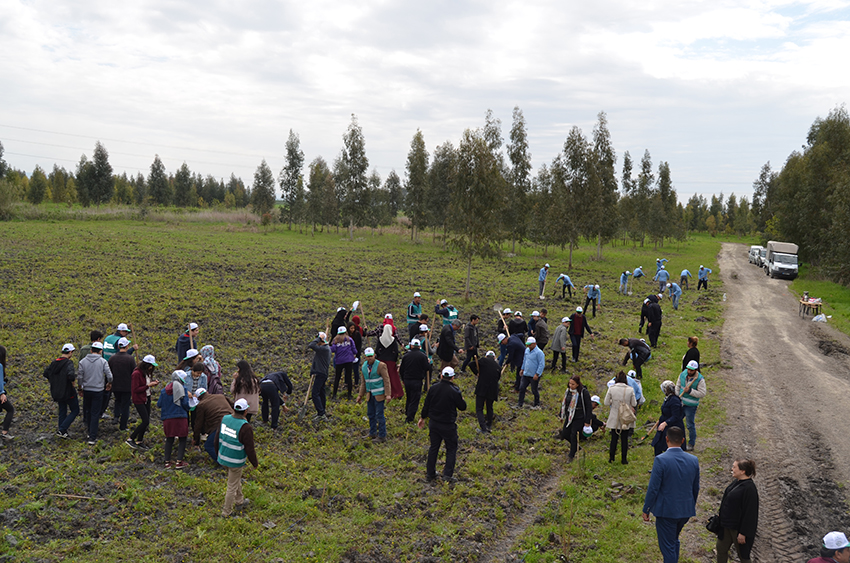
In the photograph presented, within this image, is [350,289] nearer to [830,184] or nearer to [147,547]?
[147,547]

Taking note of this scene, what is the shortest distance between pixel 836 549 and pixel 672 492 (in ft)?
6.15

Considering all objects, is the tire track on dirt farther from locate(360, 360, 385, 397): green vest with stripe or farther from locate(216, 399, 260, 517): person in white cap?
locate(216, 399, 260, 517): person in white cap

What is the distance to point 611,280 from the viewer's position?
40562 millimetres

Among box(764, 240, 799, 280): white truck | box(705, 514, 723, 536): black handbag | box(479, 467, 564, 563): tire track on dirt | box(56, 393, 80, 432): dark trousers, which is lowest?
box(479, 467, 564, 563): tire track on dirt

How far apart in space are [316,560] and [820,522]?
8668mm

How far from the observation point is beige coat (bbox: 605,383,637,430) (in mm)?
10922

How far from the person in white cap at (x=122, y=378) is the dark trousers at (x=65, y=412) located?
59 cm

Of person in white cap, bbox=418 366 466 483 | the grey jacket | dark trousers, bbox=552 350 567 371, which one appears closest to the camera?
person in white cap, bbox=418 366 466 483

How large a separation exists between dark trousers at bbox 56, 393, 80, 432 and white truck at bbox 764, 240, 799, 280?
52.4 metres

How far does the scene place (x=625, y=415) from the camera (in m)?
10.9

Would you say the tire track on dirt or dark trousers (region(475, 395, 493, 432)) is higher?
dark trousers (region(475, 395, 493, 432))

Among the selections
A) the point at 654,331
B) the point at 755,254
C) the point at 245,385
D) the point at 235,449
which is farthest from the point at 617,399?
the point at 755,254

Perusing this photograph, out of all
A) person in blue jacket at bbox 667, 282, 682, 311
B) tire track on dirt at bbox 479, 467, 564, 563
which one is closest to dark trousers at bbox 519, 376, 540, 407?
tire track on dirt at bbox 479, 467, 564, 563

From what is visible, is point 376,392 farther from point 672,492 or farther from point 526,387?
Answer: point 672,492
